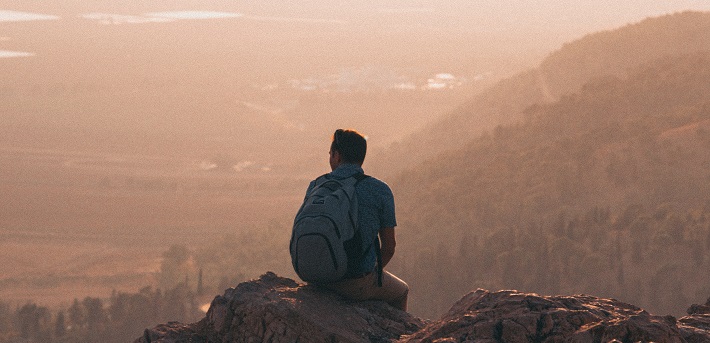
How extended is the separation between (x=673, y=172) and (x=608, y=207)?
726 centimetres

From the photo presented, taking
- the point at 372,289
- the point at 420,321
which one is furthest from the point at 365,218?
the point at 420,321

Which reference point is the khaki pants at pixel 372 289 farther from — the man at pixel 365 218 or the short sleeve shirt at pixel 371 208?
the short sleeve shirt at pixel 371 208

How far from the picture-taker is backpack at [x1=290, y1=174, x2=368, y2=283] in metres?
8.95

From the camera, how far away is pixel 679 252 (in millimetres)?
79125

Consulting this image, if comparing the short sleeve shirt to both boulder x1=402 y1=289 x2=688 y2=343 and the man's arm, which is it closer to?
the man's arm

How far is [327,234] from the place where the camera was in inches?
351

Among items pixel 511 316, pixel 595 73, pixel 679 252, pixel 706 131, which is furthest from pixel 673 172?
pixel 511 316

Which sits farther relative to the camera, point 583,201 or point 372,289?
point 583,201

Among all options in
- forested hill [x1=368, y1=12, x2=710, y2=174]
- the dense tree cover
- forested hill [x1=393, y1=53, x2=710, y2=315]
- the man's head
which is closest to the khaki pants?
the man's head

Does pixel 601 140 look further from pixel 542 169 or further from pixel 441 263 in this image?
pixel 441 263

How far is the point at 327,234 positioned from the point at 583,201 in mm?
98068

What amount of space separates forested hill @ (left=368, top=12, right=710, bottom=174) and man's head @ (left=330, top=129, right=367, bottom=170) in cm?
15693

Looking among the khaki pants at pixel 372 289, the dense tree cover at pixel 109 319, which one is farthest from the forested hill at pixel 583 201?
the khaki pants at pixel 372 289

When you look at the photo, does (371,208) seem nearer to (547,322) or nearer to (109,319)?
(547,322)
